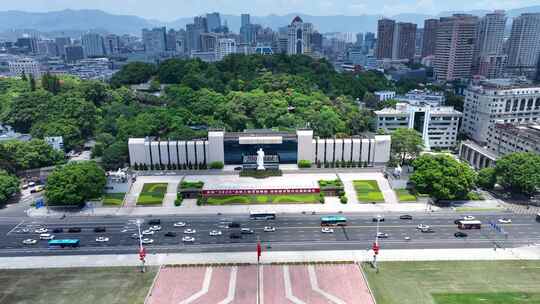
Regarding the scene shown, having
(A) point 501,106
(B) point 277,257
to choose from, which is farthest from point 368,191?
(A) point 501,106

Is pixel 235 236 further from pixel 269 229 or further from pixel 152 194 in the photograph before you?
pixel 152 194

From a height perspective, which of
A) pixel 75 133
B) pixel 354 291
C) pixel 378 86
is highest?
pixel 378 86

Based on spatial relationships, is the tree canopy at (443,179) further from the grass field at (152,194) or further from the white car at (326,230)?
the grass field at (152,194)

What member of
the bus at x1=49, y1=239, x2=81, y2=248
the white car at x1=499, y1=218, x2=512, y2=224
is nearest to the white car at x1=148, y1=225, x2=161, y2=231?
the bus at x1=49, y1=239, x2=81, y2=248

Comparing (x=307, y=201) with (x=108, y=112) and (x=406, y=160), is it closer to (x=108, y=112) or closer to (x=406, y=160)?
(x=406, y=160)

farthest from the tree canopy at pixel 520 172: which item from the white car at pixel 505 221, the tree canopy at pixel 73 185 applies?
the tree canopy at pixel 73 185

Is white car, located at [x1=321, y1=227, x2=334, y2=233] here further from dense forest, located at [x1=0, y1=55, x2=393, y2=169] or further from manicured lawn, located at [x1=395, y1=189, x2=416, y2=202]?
dense forest, located at [x1=0, y1=55, x2=393, y2=169]

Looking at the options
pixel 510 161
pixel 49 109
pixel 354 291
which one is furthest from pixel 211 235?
pixel 49 109
